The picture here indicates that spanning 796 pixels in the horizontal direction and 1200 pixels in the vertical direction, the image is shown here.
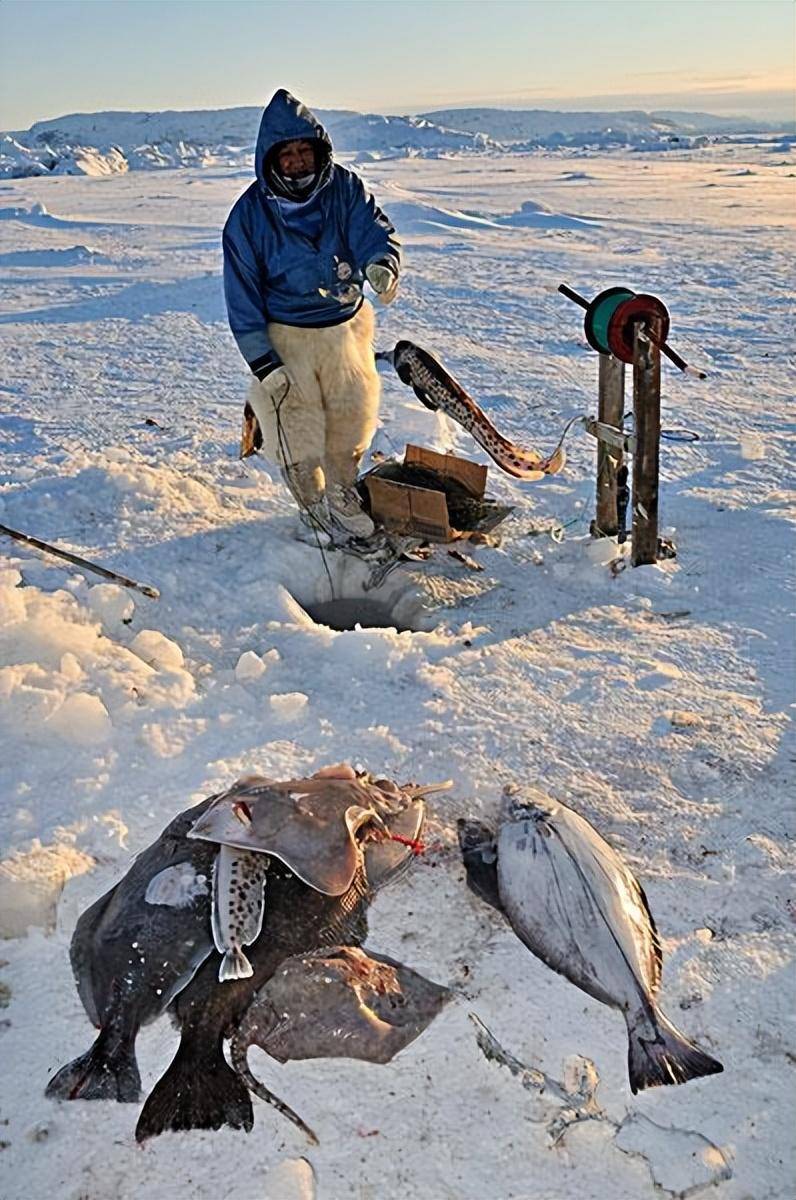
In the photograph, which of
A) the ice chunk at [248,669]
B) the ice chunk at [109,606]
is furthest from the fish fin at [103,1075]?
the ice chunk at [109,606]

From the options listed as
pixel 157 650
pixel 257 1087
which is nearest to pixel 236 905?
pixel 257 1087

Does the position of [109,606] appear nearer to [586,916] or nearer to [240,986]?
[240,986]

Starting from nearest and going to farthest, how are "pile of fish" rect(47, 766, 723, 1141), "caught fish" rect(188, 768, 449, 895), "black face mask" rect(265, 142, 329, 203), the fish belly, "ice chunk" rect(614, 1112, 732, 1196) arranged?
"ice chunk" rect(614, 1112, 732, 1196) < "pile of fish" rect(47, 766, 723, 1141) < the fish belly < "caught fish" rect(188, 768, 449, 895) < "black face mask" rect(265, 142, 329, 203)

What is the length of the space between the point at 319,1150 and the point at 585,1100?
2.05ft


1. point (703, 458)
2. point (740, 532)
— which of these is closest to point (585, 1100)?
point (740, 532)

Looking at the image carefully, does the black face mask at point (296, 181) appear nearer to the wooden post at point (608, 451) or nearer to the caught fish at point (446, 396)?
the caught fish at point (446, 396)

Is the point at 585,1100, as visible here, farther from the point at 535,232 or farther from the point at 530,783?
the point at 535,232

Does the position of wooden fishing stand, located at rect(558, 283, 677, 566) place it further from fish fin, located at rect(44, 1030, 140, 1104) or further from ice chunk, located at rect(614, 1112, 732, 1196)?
fish fin, located at rect(44, 1030, 140, 1104)

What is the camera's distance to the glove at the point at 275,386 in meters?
4.72

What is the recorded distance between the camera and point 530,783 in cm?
333

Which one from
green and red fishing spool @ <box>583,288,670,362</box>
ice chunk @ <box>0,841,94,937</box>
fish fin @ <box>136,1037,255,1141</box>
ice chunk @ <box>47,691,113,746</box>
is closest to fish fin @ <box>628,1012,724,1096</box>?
fish fin @ <box>136,1037,255,1141</box>

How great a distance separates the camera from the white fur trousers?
4820 mm

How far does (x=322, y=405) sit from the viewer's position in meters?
5.04

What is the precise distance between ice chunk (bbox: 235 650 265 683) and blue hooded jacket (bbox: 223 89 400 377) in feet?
5.03
